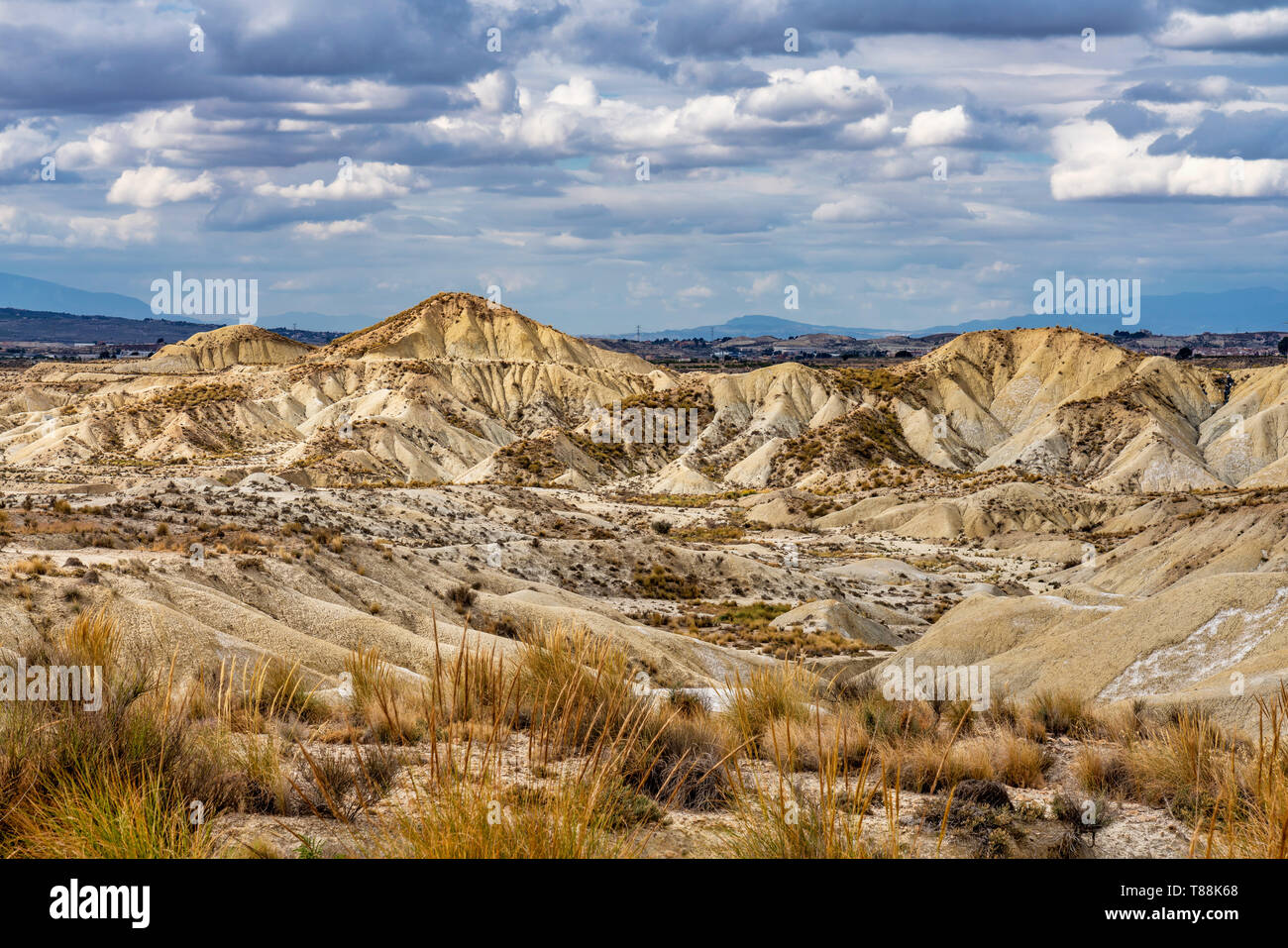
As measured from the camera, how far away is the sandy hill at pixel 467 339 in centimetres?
13288

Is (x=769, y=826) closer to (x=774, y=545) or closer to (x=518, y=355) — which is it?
(x=774, y=545)

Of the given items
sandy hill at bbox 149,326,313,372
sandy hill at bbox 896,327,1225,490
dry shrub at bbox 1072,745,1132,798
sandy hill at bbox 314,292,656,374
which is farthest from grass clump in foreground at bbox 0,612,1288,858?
sandy hill at bbox 149,326,313,372

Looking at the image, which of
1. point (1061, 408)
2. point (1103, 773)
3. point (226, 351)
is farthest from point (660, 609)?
point (226, 351)

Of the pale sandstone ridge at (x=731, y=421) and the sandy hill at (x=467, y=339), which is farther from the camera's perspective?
the sandy hill at (x=467, y=339)

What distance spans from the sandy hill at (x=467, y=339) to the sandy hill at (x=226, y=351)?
26.1 metres

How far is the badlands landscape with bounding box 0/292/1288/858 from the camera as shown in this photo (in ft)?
17.6

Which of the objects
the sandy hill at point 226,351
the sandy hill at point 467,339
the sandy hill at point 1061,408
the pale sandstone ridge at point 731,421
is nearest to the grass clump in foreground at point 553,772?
the pale sandstone ridge at point 731,421

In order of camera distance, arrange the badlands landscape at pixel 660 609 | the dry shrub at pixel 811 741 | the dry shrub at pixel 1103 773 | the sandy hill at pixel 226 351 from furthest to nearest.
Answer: the sandy hill at pixel 226 351 → the dry shrub at pixel 811 741 → the dry shrub at pixel 1103 773 → the badlands landscape at pixel 660 609

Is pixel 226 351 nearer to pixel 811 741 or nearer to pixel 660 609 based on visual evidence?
pixel 660 609

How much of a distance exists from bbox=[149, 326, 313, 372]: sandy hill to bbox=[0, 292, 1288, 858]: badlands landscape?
33779mm

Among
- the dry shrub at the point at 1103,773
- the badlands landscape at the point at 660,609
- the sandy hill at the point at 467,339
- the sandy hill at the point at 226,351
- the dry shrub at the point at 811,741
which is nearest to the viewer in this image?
the badlands landscape at the point at 660,609

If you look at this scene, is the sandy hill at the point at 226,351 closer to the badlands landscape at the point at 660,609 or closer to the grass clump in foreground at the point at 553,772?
the badlands landscape at the point at 660,609

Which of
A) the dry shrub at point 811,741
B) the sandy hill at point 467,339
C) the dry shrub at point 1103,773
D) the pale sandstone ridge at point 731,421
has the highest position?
the sandy hill at point 467,339

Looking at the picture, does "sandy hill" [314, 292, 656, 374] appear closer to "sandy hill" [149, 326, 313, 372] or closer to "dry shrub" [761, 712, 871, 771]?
"sandy hill" [149, 326, 313, 372]
